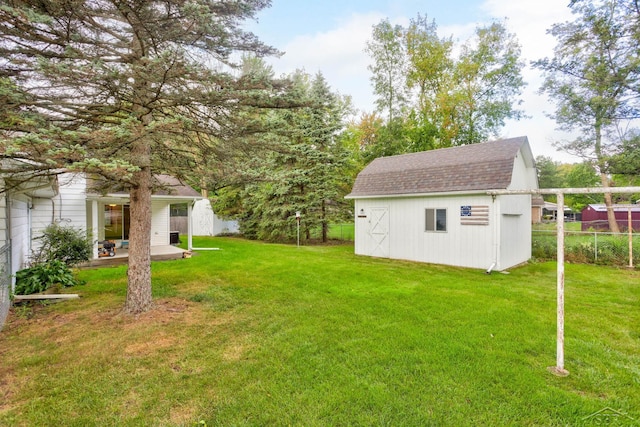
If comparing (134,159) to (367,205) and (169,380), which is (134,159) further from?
(367,205)

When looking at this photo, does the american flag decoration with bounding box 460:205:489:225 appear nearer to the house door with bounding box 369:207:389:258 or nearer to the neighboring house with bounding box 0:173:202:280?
the house door with bounding box 369:207:389:258

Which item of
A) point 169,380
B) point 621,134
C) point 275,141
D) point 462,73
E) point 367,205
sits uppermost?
point 462,73

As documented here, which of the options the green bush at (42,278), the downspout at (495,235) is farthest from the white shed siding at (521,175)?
the green bush at (42,278)

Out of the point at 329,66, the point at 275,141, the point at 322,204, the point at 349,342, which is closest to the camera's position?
the point at 349,342

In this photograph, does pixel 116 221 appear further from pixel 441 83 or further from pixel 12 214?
pixel 441 83

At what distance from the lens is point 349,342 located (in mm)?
3625

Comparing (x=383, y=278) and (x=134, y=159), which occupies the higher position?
(x=134, y=159)

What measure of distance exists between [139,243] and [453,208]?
8256mm

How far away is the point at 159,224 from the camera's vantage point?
516 inches

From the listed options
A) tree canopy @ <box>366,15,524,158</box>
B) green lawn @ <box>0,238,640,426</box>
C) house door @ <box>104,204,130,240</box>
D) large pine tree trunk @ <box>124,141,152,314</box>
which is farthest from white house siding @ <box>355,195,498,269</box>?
house door @ <box>104,204,130,240</box>

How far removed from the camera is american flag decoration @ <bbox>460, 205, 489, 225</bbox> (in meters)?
8.20

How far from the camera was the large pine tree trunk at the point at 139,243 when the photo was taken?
15.2ft

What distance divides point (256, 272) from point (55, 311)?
408cm

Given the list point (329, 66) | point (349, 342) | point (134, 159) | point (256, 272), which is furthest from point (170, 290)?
point (329, 66)
